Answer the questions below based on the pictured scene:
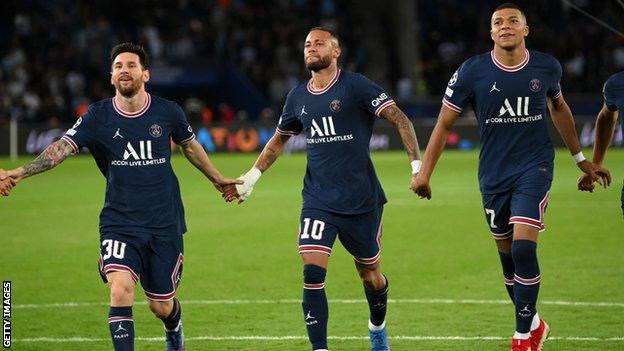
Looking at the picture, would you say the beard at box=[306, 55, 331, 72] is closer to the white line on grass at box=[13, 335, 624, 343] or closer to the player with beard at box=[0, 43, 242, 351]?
the player with beard at box=[0, 43, 242, 351]

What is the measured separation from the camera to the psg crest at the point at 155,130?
9117 mm

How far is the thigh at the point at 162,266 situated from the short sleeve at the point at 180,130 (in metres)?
0.77

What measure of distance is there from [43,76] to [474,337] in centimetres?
3023

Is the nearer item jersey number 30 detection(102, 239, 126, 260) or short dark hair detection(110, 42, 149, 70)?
jersey number 30 detection(102, 239, 126, 260)

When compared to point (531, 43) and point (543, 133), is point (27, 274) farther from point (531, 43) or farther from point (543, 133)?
point (531, 43)

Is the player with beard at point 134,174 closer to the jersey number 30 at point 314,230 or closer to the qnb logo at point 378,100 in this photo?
the jersey number 30 at point 314,230

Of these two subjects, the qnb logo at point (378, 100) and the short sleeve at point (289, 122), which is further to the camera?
the short sleeve at point (289, 122)

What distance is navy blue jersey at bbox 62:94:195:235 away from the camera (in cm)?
904

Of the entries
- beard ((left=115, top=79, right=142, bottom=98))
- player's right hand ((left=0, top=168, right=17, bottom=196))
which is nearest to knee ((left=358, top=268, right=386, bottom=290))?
beard ((left=115, top=79, right=142, bottom=98))

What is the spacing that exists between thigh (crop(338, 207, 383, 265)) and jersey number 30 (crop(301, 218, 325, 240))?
0.20m

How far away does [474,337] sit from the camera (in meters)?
10.5

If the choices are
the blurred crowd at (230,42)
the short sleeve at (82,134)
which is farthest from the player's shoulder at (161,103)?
the blurred crowd at (230,42)

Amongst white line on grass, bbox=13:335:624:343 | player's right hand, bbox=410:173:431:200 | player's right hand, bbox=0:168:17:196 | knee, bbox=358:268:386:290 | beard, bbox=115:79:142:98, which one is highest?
beard, bbox=115:79:142:98

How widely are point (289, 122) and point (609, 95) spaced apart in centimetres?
260
